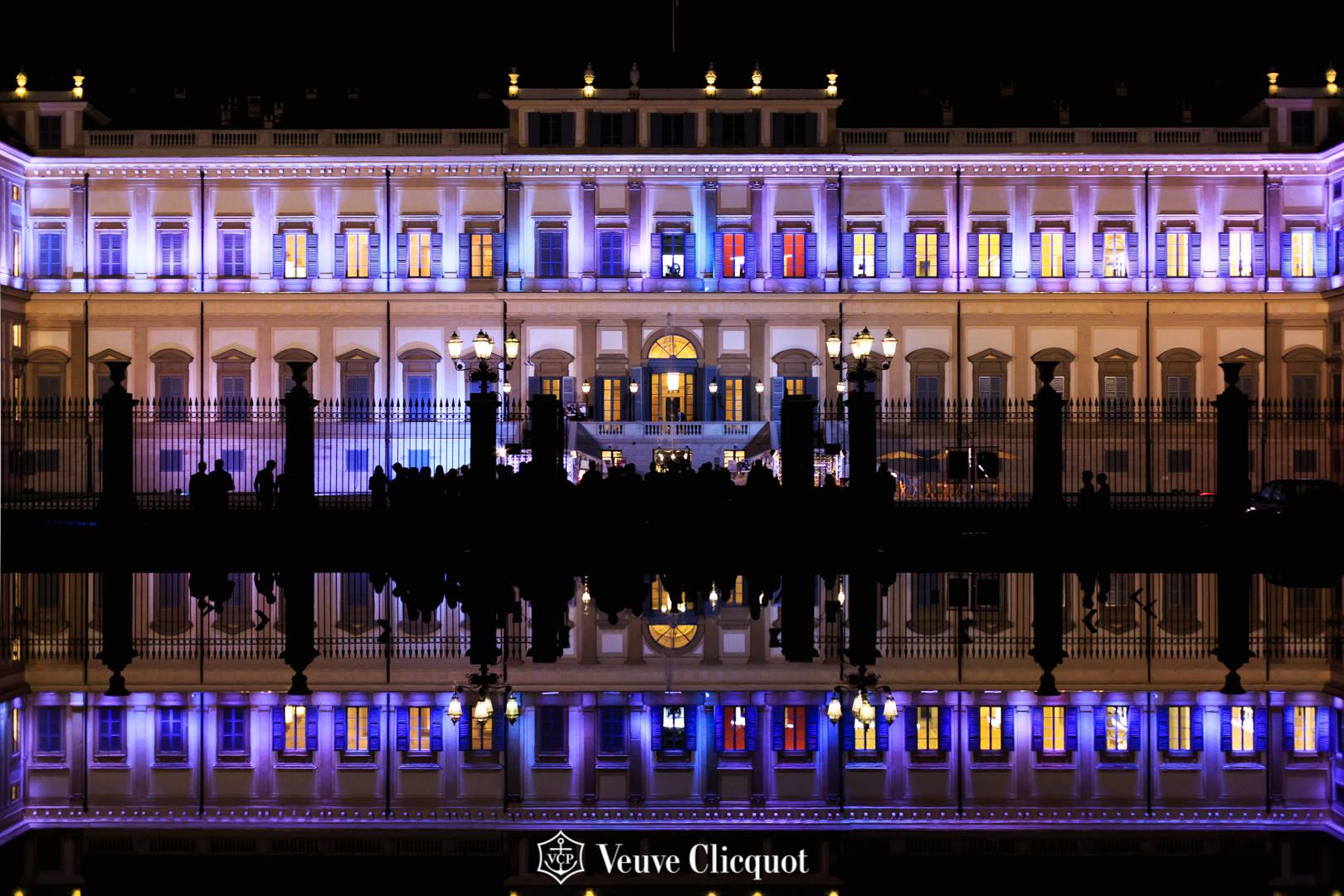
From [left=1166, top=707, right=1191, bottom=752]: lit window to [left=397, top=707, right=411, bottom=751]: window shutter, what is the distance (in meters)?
3.72

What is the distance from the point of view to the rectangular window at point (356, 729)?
23.8ft

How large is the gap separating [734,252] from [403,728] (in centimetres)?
3663

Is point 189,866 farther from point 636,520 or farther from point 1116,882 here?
point 636,520

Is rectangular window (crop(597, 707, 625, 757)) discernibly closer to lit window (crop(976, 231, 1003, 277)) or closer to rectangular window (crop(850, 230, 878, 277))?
rectangular window (crop(850, 230, 878, 277))

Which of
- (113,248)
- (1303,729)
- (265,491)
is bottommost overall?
(1303,729)

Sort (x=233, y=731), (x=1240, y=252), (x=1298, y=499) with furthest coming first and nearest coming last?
1. (x=1240, y=252)
2. (x=1298, y=499)
3. (x=233, y=731)

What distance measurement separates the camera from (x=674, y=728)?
7680 millimetres

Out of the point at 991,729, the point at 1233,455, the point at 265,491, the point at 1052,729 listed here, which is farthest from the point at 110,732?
the point at 1233,455

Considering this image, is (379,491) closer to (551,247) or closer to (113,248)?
(551,247)

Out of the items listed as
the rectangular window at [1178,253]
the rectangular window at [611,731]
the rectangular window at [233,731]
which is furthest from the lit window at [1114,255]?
the rectangular window at [233,731]

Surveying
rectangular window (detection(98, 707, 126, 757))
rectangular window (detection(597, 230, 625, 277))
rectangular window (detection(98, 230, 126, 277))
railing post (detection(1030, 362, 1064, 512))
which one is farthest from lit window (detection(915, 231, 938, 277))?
rectangular window (detection(98, 707, 126, 757))

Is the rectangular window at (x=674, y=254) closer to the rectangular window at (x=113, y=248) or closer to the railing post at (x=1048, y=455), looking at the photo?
the rectangular window at (x=113, y=248)

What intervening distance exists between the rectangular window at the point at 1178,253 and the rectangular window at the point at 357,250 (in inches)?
922

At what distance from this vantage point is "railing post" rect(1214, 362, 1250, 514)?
23.1 meters
